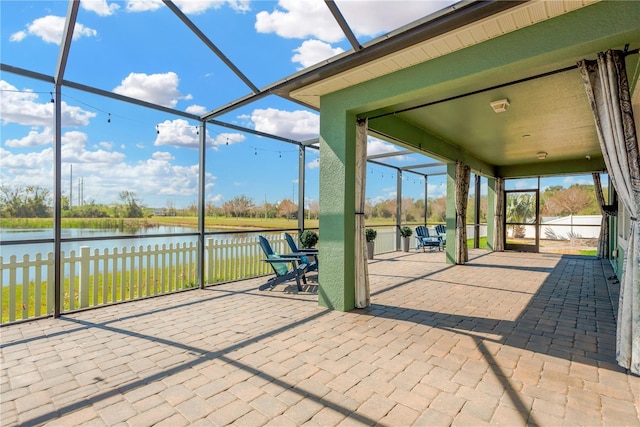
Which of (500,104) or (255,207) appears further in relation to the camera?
(255,207)

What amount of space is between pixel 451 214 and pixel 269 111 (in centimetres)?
511

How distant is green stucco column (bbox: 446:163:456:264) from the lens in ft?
26.1

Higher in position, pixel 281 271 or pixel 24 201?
pixel 24 201

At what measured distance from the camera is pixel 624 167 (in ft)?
8.34

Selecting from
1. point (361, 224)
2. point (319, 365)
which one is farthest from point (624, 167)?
point (319, 365)

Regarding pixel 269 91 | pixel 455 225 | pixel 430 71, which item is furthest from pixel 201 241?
pixel 455 225

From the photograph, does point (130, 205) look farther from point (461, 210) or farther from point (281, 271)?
point (461, 210)

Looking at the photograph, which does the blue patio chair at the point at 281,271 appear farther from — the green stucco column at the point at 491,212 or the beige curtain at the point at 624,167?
the green stucco column at the point at 491,212

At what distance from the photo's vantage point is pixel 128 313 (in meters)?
3.94

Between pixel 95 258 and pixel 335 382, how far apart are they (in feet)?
12.0

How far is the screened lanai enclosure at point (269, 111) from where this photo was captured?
2652 mm

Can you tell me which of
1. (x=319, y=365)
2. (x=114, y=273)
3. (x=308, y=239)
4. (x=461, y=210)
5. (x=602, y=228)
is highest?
(x=461, y=210)

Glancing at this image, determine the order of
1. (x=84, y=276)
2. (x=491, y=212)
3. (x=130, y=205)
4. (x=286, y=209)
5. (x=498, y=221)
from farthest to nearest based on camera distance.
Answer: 1. (x=491, y=212)
2. (x=498, y=221)
3. (x=286, y=209)
4. (x=130, y=205)
5. (x=84, y=276)

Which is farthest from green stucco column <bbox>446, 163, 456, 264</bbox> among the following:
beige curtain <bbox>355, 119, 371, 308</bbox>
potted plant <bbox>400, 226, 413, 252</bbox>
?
beige curtain <bbox>355, 119, 371, 308</bbox>
